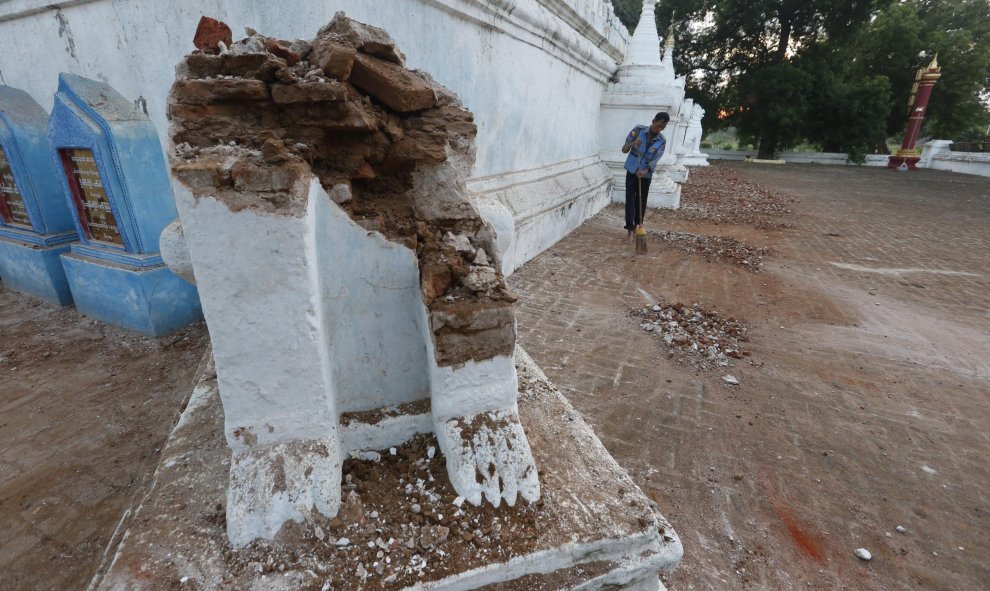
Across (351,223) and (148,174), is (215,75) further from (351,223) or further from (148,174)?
(148,174)

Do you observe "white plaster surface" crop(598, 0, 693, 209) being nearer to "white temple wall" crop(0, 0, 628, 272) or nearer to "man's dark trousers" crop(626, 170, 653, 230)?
"white temple wall" crop(0, 0, 628, 272)

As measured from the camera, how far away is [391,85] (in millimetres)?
1525

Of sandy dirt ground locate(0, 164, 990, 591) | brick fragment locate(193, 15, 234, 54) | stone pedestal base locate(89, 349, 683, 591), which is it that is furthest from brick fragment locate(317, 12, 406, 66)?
sandy dirt ground locate(0, 164, 990, 591)

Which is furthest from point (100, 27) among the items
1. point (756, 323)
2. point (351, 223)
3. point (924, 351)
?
point (924, 351)

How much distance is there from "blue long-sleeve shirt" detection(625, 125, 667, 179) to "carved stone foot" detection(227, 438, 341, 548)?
21.1 feet

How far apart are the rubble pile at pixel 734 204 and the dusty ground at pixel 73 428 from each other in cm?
873

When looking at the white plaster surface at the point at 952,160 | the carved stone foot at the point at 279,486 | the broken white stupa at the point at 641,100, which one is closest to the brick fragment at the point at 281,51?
the carved stone foot at the point at 279,486

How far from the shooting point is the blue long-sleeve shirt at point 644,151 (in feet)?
22.2

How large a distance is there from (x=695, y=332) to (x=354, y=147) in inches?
142

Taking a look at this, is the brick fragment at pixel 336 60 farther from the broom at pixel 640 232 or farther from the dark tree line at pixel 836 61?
the dark tree line at pixel 836 61

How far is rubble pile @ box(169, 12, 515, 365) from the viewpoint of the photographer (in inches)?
52.3

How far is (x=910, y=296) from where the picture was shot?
5.37m

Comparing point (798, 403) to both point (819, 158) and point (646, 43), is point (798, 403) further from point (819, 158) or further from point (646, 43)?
point (819, 158)

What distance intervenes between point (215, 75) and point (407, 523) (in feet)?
4.85
